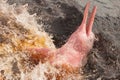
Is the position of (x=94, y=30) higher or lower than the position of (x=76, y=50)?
lower

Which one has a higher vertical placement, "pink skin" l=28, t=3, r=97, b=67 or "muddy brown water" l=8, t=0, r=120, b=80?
"pink skin" l=28, t=3, r=97, b=67

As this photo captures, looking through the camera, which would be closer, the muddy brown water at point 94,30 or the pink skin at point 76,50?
the pink skin at point 76,50

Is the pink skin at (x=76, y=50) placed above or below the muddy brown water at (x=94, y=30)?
above

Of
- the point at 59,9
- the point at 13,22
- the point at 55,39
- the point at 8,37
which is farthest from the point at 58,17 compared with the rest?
the point at 8,37

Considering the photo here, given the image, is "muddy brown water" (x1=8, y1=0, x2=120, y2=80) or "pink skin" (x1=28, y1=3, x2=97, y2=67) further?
"muddy brown water" (x1=8, y1=0, x2=120, y2=80)

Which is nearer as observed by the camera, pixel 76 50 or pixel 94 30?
pixel 76 50
